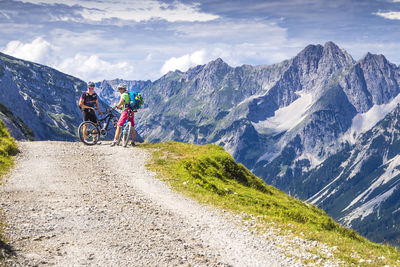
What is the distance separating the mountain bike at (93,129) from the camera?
29514 millimetres

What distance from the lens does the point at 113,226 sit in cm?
1260

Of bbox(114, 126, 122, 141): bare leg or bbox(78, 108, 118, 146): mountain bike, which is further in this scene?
bbox(78, 108, 118, 146): mountain bike

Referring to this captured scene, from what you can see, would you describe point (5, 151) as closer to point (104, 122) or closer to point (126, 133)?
point (104, 122)

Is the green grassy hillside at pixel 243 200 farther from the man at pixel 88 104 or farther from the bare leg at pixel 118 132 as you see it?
the man at pixel 88 104

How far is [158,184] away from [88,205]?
17.7ft

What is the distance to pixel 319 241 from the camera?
12.1m

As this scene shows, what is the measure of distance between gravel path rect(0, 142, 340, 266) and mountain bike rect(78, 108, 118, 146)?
870cm

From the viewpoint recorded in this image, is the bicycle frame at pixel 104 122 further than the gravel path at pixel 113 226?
Yes

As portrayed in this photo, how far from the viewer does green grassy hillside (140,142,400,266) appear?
Result: 39.1ft

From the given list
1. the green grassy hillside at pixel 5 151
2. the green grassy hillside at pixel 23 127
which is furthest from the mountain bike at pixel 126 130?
the green grassy hillside at pixel 23 127

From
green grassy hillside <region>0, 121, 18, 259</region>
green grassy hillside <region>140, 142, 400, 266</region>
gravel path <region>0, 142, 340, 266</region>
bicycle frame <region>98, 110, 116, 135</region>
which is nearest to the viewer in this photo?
gravel path <region>0, 142, 340, 266</region>

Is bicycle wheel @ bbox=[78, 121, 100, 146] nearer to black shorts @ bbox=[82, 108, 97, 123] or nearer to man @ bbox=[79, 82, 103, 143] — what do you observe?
man @ bbox=[79, 82, 103, 143]

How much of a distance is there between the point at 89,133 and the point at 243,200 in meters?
17.1

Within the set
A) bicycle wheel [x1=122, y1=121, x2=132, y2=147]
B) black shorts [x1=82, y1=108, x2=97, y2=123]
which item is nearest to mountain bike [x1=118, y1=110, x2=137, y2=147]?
bicycle wheel [x1=122, y1=121, x2=132, y2=147]
